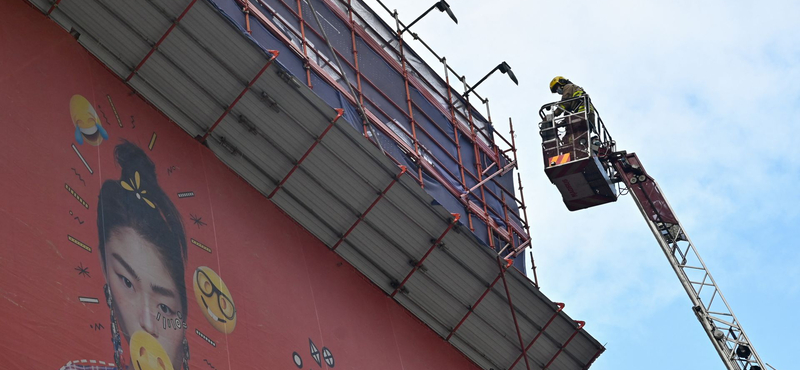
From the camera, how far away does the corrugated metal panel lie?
70.6 feet

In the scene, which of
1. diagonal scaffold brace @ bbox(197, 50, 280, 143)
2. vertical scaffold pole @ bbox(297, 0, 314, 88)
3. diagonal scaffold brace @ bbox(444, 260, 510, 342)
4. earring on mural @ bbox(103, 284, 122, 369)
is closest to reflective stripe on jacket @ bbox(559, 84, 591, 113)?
diagonal scaffold brace @ bbox(444, 260, 510, 342)

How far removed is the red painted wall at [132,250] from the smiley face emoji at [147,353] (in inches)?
1.1

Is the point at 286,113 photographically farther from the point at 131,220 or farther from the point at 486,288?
the point at 486,288

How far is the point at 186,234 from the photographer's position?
67.8ft

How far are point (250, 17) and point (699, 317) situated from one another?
17985 mm

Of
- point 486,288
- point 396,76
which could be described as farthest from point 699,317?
point 396,76

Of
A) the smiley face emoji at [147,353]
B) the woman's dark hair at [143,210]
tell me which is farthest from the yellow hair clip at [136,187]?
the smiley face emoji at [147,353]

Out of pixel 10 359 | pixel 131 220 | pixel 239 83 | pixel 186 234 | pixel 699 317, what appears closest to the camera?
pixel 10 359

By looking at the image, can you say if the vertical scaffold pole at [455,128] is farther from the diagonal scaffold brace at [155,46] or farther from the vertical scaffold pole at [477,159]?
the diagonal scaffold brace at [155,46]

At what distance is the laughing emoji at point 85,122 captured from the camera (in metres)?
19.4

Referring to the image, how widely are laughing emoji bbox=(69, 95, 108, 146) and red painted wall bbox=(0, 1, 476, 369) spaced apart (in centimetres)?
3

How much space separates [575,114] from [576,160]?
1.94 metres

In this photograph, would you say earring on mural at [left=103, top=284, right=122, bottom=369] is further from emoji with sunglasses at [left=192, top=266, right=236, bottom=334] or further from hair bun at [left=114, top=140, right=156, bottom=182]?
hair bun at [left=114, top=140, right=156, bottom=182]

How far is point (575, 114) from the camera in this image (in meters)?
31.1
